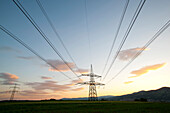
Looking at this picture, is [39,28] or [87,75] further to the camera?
[87,75]

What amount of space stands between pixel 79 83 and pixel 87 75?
7596 millimetres

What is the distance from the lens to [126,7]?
392 inches

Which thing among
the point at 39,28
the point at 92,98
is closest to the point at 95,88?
the point at 92,98

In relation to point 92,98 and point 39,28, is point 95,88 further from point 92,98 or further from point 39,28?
point 39,28

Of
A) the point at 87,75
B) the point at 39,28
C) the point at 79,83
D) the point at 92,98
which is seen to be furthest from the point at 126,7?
the point at 92,98

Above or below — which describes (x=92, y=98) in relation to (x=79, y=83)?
below

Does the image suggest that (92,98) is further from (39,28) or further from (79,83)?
(39,28)

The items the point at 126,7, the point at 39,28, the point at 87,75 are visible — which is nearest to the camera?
the point at 126,7

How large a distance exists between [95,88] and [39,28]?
63606mm

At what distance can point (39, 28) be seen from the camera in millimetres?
11156

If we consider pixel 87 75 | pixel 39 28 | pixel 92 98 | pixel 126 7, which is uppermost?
pixel 87 75

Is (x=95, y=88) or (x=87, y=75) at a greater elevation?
(x=87, y=75)

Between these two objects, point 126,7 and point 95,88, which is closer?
point 126,7

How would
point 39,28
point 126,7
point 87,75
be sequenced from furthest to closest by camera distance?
point 87,75
point 39,28
point 126,7
